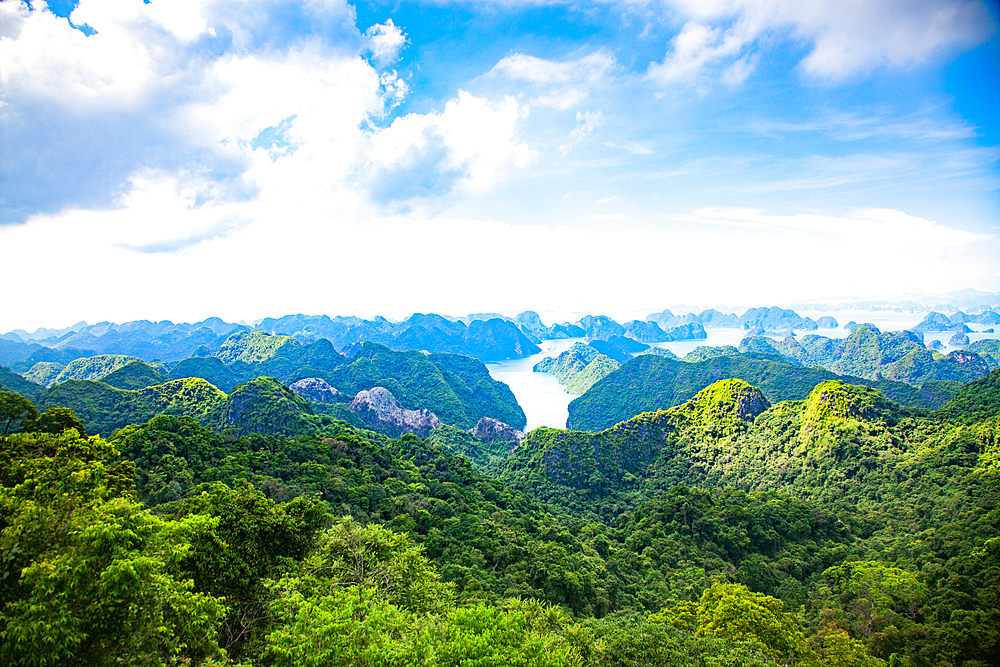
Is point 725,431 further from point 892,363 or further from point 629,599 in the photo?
point 892,363

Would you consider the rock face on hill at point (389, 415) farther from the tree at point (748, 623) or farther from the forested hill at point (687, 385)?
the tree at point (748, 623)

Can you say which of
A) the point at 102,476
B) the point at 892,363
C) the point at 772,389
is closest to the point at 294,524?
the point at 102,476

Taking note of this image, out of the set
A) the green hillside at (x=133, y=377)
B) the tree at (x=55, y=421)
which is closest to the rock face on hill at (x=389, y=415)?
the green hillside at (x=133, y=377)

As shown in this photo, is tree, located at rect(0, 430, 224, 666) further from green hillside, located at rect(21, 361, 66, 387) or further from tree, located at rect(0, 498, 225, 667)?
green hillside, located at rect(21, 361, 66, 387)

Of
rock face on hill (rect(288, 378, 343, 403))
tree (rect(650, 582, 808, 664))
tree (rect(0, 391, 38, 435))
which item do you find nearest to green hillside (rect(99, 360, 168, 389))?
rock face on hill (rect(288, 378, 343, 403))

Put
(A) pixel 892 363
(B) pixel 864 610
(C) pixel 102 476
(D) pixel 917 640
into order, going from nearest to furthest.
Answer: (C) pixel 102 476, (D) pixel 917 640, (B) pixel 864 610, (A) pixel 892 363
